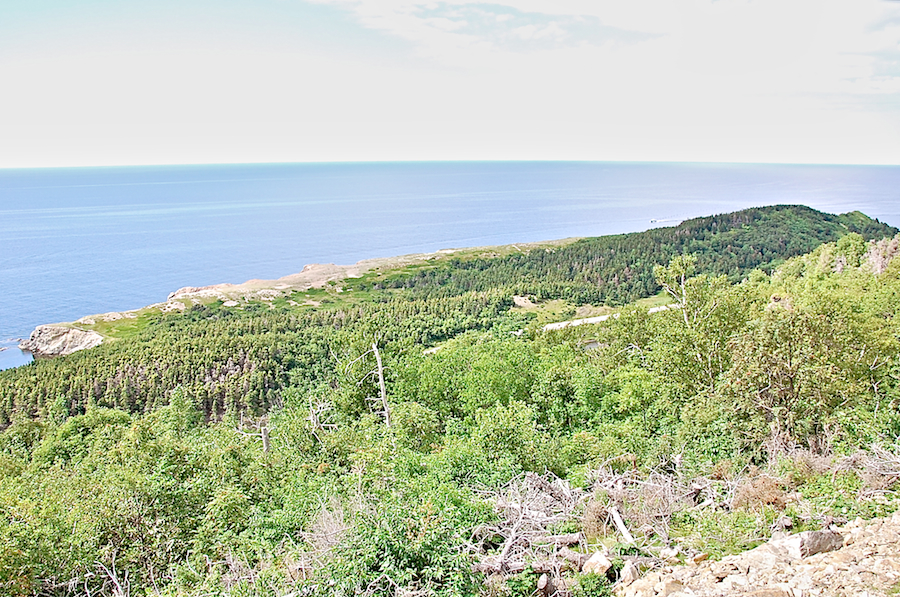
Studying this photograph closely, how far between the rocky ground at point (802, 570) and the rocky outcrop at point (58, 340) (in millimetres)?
79008

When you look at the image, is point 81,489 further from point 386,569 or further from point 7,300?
point 7,300

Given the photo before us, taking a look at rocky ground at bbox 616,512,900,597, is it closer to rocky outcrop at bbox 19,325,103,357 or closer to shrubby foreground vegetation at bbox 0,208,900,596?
shrubby foreground vegetation at bbox 0,208,900,596

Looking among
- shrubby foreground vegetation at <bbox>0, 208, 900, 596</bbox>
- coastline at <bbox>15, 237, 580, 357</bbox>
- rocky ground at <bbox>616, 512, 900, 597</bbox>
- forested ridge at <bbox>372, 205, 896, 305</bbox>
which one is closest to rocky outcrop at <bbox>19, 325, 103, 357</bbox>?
coastline at <bbox>15, 237, 580, 357</bbox>

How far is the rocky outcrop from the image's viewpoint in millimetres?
73875

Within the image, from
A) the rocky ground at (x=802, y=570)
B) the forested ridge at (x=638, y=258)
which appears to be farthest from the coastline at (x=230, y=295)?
the rocky ground at (x=802, y=570)

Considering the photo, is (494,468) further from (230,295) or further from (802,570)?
(230,295)

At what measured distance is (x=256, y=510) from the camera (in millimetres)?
14188

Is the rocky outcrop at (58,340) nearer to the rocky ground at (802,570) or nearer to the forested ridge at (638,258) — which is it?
the forested ridge at (638,258)

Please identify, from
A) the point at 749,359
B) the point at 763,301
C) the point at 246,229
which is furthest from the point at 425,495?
the point at 246,229

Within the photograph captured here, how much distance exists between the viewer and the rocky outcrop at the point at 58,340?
73875mm

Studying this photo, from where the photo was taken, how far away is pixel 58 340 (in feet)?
247

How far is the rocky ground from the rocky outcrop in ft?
259

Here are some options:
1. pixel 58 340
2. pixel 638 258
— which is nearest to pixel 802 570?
pixel 58 340

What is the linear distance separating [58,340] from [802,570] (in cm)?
8625
